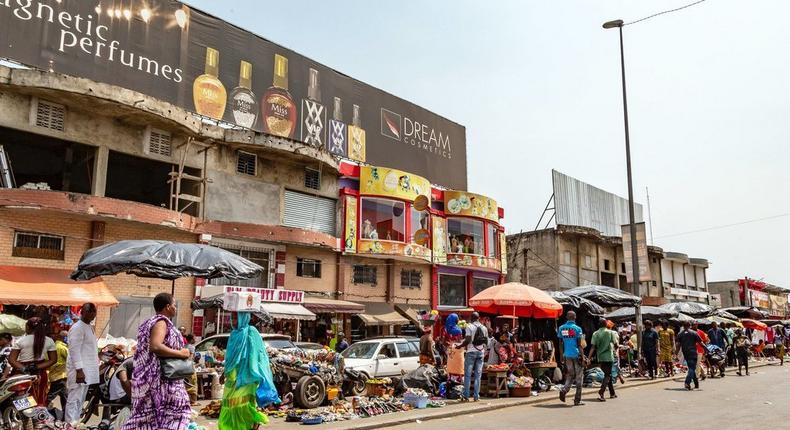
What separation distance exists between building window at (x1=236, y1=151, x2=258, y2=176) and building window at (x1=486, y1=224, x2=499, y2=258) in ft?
49.5

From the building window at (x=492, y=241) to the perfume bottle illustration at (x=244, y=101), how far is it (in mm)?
14982

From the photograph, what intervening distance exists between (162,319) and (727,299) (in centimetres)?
6896

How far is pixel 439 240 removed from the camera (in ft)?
108

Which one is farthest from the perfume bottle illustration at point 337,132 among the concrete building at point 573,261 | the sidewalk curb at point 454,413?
the sidewalk curb at point 454,413

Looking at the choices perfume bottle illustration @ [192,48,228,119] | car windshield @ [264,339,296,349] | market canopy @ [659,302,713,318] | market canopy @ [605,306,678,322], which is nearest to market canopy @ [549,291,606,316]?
market canopy @ [605,306,678,322]

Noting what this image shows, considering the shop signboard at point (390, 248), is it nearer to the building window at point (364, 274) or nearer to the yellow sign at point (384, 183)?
the building window at point (364, 274)

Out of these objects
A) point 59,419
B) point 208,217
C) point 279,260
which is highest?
point 208,217

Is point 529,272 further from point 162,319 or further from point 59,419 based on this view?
point 162,319

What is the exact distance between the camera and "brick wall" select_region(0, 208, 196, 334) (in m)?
18.3

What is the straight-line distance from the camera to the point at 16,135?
20.2m

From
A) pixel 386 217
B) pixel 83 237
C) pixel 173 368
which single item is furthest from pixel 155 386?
pixel 386 217

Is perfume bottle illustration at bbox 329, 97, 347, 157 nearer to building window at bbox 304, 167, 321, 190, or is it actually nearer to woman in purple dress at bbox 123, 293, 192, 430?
building window at bbox 304, 167, 321, 190

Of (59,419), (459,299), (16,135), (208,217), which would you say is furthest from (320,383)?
(459,299)

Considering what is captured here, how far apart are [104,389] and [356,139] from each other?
2596 centimetres
